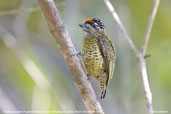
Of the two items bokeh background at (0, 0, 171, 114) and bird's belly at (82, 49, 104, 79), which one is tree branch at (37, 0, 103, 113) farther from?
bokeh background at (0, 0, 171, 114)

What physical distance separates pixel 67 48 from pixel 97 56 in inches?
48.9

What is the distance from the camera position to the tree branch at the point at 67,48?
3094mm

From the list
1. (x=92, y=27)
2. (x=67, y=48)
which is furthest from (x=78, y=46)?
(x=67, y=48)

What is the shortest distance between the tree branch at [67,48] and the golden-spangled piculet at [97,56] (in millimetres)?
1038

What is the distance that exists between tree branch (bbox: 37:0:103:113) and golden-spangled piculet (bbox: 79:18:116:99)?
1038 millimetres

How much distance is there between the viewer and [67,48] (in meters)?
3.18

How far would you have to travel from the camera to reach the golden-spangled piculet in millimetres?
4390

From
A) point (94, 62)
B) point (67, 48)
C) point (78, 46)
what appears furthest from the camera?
point (78, 46)

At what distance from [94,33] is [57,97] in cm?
157

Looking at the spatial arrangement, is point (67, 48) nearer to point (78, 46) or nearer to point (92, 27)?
point (92, 27)

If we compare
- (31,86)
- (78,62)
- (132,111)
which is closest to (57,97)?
(31,86)

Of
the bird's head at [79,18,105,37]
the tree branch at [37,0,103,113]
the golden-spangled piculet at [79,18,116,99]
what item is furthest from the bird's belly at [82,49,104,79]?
the tree branch at [37,0,103,113]

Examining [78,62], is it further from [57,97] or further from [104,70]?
[57,97]

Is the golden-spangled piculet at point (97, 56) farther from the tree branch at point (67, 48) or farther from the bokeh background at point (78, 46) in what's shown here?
the bokeh background at point (78, 46)
